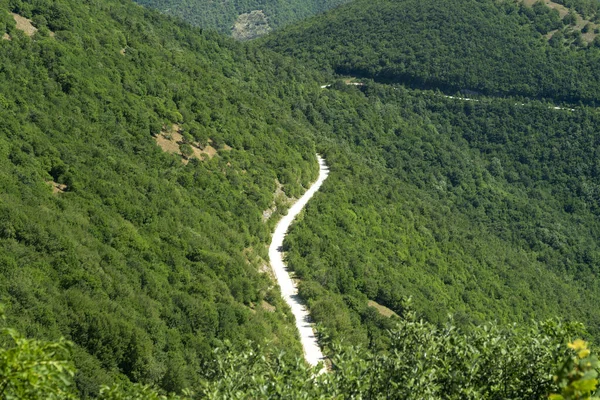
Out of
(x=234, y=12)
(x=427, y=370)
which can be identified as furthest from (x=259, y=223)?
(x=234, y=12)

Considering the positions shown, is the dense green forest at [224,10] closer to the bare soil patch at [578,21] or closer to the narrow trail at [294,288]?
the bare soil patch at [578,21]

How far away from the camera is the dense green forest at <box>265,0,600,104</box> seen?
89.5m

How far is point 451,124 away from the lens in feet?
275

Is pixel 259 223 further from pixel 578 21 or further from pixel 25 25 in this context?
pixel 578 21

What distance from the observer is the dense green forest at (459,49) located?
89500mm

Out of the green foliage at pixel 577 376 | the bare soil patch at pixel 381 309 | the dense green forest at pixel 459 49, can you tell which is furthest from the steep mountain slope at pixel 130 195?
the dense green forest at pixel 459 49

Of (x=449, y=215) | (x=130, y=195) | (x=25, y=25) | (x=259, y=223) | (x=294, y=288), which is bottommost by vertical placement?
(x=449, y=215)

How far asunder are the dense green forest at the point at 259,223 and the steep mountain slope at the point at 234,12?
105708 millimetres

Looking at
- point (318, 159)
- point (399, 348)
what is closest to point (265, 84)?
point (318, 159)

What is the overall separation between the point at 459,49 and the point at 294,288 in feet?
228

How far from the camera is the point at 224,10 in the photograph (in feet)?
625

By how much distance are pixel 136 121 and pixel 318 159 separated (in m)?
20.0

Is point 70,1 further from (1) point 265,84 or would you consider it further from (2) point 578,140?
(2) point 578,140

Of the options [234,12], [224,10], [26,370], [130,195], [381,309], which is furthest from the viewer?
[234,12]
